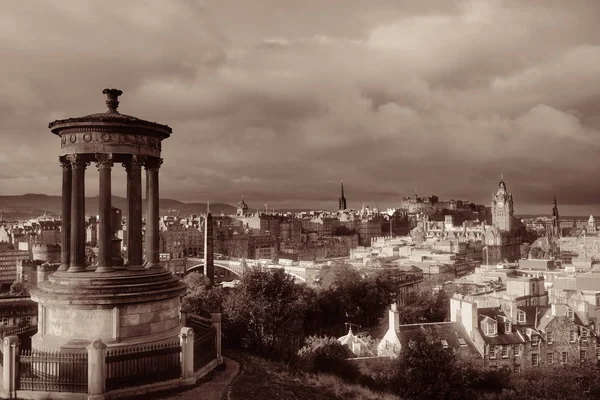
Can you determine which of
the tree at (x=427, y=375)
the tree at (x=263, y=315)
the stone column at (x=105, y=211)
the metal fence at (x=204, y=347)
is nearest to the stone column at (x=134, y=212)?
the stone column at (x=105, y=211)

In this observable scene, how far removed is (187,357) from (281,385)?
3010 mm

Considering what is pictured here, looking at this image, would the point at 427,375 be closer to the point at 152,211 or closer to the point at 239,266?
the point at 152,211

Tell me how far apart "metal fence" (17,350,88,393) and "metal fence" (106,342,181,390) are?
0.73 m

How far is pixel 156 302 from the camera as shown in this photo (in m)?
18.0

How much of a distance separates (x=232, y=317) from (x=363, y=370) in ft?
28.9

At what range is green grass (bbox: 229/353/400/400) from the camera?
16.2 meters

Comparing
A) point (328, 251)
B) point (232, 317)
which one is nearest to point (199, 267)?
point (328, 251)

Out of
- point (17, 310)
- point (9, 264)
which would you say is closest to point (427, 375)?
point (17, 310)

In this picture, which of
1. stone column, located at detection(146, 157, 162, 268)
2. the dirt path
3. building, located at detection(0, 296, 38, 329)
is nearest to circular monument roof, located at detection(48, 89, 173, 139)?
stone column, located at detection(146, 157, 162, 268)

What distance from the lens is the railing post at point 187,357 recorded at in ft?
53.3

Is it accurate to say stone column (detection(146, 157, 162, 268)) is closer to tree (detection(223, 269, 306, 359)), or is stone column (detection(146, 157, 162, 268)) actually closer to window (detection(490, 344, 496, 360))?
tree (detection(223, 269, 306, 359))

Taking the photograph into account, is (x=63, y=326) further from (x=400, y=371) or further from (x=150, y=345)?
(x=400, y=371)

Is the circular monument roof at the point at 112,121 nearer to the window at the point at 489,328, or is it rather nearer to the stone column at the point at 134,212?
the stone column at the point at 134,212

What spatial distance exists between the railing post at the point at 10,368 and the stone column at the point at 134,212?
4.45 m
